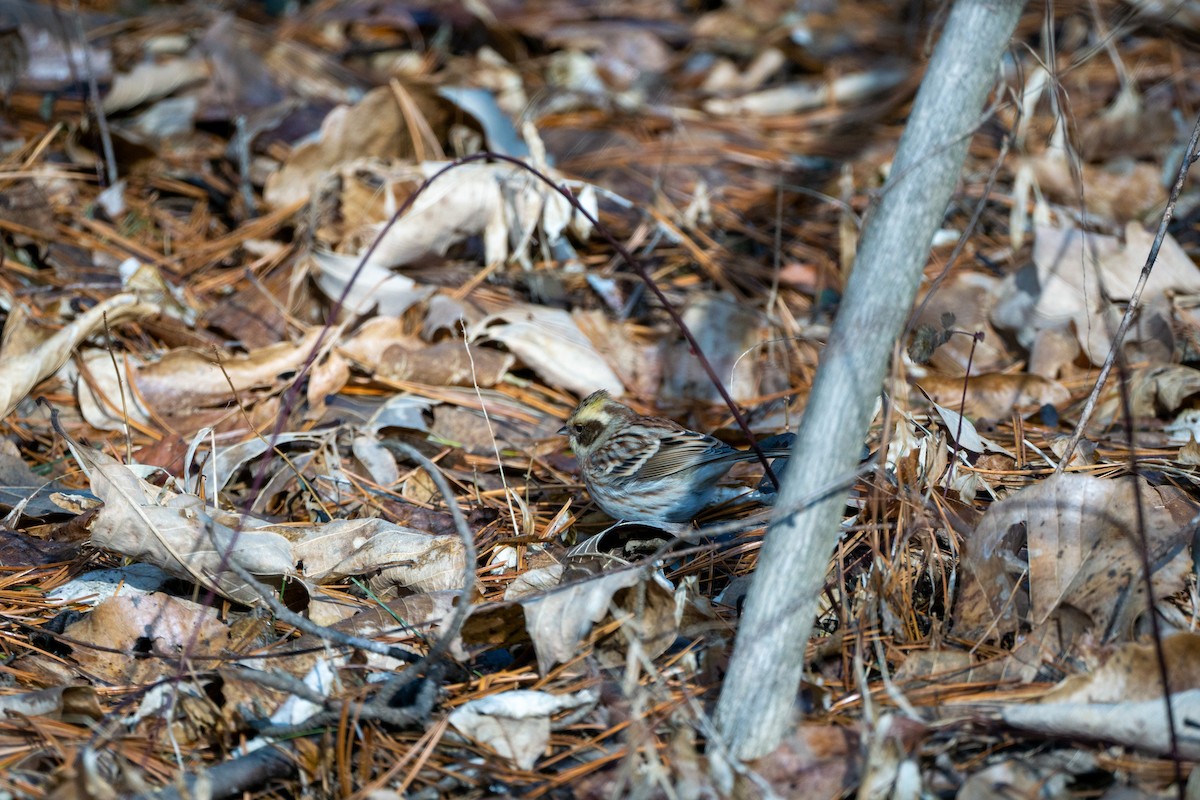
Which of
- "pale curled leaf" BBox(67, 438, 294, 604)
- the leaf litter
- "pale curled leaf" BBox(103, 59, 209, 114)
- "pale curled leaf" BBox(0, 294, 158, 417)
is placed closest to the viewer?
the leaf litter

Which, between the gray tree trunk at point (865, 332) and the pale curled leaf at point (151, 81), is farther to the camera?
the pale curled leaf at point (151, 81)

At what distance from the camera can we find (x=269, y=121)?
520 cm

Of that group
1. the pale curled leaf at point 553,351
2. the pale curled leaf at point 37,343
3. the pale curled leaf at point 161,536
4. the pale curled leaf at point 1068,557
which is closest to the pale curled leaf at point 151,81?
the pale curled leaf at point 37,343

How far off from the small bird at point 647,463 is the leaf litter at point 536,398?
119 mm

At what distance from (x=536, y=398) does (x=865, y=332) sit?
2.22m

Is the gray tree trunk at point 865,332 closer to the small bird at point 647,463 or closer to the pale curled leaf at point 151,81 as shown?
the small bird at point 647,463

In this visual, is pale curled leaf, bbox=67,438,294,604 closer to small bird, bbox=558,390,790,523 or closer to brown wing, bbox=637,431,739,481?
small bird, bbox=558,390,790,523

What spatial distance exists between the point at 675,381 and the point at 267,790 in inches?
93.9

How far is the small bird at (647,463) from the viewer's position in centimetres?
328

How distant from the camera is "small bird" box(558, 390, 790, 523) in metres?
3.28

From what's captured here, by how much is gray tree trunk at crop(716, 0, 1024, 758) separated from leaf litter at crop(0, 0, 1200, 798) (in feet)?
0.73

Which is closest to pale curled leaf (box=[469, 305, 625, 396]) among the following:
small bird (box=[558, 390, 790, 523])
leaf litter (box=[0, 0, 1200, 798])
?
leaf litter (box=[0, 0, 1200, 798])

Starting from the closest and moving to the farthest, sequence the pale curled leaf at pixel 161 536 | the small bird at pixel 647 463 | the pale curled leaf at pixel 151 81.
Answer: the pale curled leaf at pixel 161 536
the small bird at pixel 647 463
the pale curled leaf at pixel 151 81

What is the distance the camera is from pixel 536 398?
13.4ft
